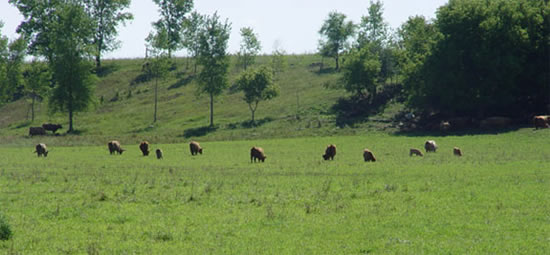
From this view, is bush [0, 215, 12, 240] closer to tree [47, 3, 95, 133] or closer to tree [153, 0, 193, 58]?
tree [47, 3, 95, 133]

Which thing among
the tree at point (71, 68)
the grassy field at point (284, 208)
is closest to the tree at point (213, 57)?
the tree at point (71, 68)

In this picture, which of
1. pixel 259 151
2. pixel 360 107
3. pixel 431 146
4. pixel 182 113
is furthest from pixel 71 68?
pixel 431 146

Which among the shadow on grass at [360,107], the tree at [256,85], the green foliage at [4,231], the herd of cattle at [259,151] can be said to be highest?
the tree at [256,85]

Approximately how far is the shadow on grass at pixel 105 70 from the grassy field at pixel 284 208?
91.0 metres

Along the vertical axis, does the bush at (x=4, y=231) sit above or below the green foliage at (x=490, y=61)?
below

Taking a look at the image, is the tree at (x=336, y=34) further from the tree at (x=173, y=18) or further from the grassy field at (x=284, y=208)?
the grassy field at (x=284, y=208)

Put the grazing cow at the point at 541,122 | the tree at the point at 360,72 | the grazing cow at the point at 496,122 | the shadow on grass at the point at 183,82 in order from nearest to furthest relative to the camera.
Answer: the grazing cow at the point at 541,122 → the grazing cow at the point at 496,122 → the tree at the point at 360,72 → the shadow on grass at the point at 183,82

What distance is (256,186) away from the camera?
80.3ft

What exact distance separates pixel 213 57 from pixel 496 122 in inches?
1789

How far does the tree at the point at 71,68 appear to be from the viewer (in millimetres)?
83750

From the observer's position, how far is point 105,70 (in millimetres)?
125500

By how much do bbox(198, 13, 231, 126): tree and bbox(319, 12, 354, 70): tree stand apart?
37687 mm

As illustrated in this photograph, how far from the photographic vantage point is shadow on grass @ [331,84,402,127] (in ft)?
250

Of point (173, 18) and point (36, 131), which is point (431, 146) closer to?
point (36, 131)
